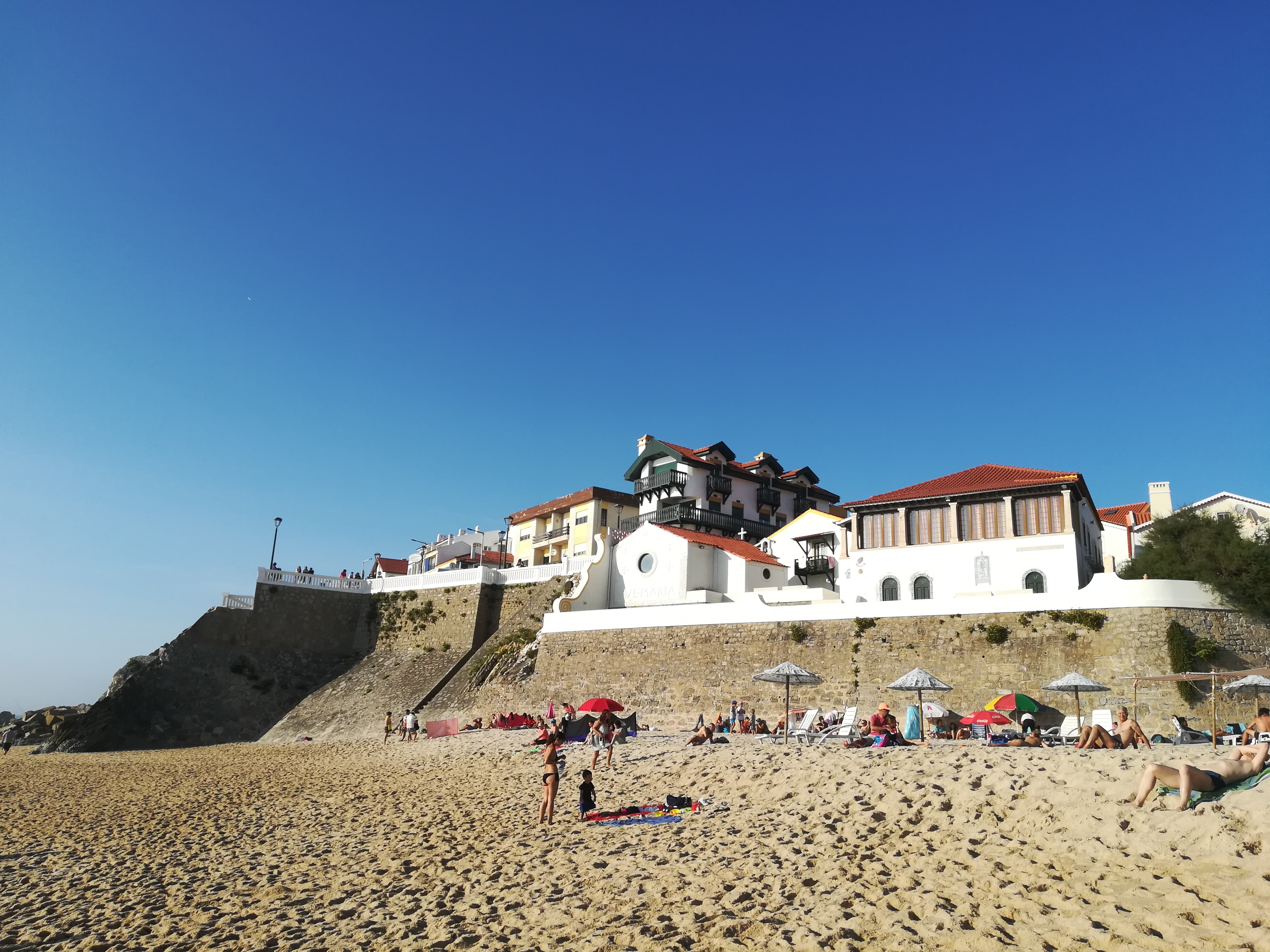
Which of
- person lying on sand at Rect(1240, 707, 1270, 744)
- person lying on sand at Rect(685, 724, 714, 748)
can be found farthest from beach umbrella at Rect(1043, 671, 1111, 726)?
person lying on sand at Rect(685, 724, 714, 748)

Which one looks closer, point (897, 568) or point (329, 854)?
point (329, 854)

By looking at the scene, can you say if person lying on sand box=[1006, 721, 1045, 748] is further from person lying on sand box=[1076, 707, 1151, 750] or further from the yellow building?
the yellow building

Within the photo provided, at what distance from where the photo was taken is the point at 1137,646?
1938cm

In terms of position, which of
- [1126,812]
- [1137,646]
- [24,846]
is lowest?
[24,846]

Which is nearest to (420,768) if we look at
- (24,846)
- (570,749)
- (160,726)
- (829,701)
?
(570,749)

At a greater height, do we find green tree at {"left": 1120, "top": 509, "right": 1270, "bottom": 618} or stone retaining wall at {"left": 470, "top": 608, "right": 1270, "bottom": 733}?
green tree at {"left": 1120, "top": 509, "right": 1270, "bottom": 618}

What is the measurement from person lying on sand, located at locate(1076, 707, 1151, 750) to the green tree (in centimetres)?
775

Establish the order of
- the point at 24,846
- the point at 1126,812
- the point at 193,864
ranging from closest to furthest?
1. the point at 1126,812
2. the point at 193,864
3. the point at 24,846

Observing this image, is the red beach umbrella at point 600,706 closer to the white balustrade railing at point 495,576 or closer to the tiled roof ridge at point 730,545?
the tiled roof ridge at point 730,545

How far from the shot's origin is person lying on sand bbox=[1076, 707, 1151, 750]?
44.3 ft

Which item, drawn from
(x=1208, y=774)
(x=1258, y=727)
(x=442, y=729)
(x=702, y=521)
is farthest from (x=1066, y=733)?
(x=702, y=521)

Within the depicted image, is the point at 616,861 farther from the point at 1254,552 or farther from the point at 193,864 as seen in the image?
the point at 1254,552

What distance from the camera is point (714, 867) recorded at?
28.5 feet

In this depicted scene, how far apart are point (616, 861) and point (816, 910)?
2.80 meters
